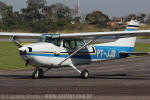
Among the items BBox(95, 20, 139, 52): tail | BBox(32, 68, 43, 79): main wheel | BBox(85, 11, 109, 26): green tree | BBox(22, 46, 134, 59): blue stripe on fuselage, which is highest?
BBox(95, 20, 139, 52): tail

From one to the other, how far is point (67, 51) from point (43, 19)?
68848 mm

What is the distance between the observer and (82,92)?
1153 cm

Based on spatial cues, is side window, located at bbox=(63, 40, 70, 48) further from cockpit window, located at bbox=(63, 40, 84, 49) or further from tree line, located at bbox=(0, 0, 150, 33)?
tree line, located at bbox=(0, 0, 150, 33)

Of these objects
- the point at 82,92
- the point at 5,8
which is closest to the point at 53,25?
the point at 5,8

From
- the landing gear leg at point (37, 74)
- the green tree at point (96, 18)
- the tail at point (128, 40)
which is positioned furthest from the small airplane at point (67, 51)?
the green tree at point (96, 18)

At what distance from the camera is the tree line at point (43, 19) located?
7412 centimetres

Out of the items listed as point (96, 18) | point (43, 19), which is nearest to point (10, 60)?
point (43, 19)

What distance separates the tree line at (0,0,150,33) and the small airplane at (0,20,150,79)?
54.4 meters

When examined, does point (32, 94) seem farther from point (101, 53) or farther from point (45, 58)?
point (101, 53)

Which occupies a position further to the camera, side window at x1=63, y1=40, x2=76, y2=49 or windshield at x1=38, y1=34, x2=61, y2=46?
side window at x1=63, y1=40, x2=76, y2=49

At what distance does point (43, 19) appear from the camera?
8481cm

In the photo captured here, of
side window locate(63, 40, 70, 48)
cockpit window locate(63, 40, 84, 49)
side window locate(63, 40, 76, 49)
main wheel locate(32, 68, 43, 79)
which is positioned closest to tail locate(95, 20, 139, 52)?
cockpit window locate(63, 40, 84, 49)

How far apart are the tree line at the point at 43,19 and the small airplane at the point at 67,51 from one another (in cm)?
5437

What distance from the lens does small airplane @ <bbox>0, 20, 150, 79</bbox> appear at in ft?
50.7
